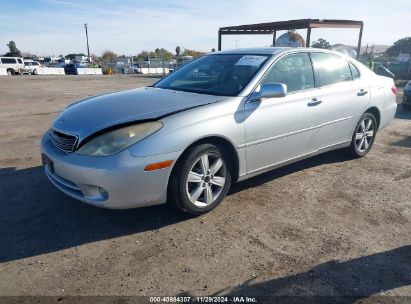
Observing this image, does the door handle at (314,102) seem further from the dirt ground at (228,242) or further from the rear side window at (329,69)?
the dirt ground at (228,242)

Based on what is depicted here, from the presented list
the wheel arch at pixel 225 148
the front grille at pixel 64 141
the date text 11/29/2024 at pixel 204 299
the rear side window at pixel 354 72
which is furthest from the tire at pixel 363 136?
the front grille at pixel 64 141

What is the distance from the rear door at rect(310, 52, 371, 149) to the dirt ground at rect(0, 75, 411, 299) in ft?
1.93

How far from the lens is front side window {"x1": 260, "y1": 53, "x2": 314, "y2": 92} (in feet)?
13.2

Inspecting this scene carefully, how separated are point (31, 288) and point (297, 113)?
10.1 ft

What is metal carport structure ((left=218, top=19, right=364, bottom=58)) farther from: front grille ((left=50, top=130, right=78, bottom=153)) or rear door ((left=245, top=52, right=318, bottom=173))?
front grille ((left=50, top=130, right=78, bottom=153))

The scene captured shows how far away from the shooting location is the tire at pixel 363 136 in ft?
17.0

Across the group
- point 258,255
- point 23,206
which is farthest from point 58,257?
point 258,255

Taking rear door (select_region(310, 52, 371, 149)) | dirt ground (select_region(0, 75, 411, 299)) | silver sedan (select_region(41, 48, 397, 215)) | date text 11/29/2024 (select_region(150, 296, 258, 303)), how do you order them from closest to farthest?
date text 11/29/2024 (select_region(150, 296, 258, 303)) → dirt ground (select_region(0, 75, 411, 299)) → silver sedan (select_region(41, 48, 397, 215)) → rear door (select_region(310, 52, 371, 149))

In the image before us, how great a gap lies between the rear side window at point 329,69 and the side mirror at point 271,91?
3.51ft

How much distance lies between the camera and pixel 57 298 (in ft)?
7.86

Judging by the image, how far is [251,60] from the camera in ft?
13.6

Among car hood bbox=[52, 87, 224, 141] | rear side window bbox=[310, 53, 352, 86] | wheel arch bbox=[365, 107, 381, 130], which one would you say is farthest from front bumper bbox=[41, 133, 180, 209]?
wheel arch bbox=[365, 107, 381, 130]

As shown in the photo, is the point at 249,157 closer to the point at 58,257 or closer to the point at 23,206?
the point at 58,257

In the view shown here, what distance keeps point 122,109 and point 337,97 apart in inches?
109
